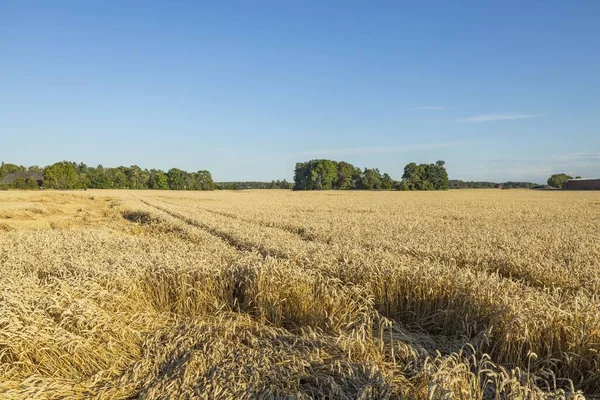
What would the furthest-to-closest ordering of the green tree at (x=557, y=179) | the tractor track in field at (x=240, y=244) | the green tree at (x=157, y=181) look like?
the green tree at (x=557, y=179) → the green tree at (x=157, y=181) → the tractor track in field at (x=240, y=244)

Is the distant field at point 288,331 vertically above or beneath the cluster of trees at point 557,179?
beneath

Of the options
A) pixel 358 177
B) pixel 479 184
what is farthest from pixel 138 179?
pixel 479 184

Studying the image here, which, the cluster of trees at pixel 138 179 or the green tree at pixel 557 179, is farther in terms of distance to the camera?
the green tree at pixel 557 179

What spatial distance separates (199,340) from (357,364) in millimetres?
2003

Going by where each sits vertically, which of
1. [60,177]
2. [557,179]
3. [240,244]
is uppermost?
[60,177]

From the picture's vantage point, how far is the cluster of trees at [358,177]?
12212 centimetres

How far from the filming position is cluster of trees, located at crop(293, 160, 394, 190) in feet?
433

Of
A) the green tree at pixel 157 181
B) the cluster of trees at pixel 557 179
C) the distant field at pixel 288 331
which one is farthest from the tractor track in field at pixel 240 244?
the cluster of trees at pixel 557 179

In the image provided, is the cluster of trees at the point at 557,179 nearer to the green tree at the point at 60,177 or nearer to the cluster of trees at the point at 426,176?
the cluster of trees at the point at 426,176

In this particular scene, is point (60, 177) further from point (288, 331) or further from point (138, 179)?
point (288, 331)

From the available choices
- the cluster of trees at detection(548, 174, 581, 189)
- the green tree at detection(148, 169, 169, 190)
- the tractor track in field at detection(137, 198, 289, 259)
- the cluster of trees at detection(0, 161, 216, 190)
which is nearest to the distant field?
the tractor track in field at detection(137, 198, 289, 259)

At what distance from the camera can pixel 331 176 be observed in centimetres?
13662

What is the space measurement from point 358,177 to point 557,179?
73895mm

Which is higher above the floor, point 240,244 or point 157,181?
point 157,181
